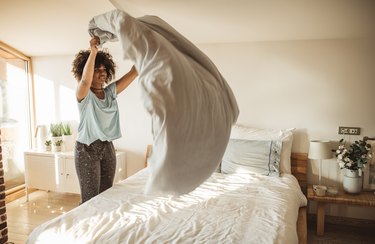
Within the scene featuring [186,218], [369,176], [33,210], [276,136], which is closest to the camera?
[186,218]

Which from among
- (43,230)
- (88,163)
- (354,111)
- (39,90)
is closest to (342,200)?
(354,111)

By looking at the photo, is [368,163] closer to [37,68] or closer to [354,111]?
[354,111]

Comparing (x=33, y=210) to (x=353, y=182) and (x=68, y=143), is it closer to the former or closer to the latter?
(x=68, y=143)

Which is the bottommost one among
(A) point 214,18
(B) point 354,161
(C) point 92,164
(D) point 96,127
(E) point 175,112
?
(B) point 354,161

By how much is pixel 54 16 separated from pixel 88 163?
66.7 inches

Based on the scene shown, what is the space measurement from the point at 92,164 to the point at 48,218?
1.53 meters

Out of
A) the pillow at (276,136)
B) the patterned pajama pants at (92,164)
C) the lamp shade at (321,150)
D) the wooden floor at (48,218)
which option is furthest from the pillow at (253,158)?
the patterned pajama pants at (92,164)

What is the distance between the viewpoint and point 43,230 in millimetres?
1497

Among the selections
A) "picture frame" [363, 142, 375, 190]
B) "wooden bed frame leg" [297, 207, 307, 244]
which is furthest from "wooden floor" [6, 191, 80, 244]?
"picture frame" [363, 142, 375, 190]

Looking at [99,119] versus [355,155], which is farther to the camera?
[355,155]

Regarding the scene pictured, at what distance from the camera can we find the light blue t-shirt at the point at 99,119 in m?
1.82

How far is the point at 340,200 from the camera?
8.04ft

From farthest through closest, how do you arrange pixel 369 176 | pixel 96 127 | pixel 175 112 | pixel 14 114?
pixel 14 114 < pixel 369 176 < pixel 96 127 < pixel 175 112

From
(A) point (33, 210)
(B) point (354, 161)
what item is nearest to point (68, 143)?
(A) point (33, 210)
